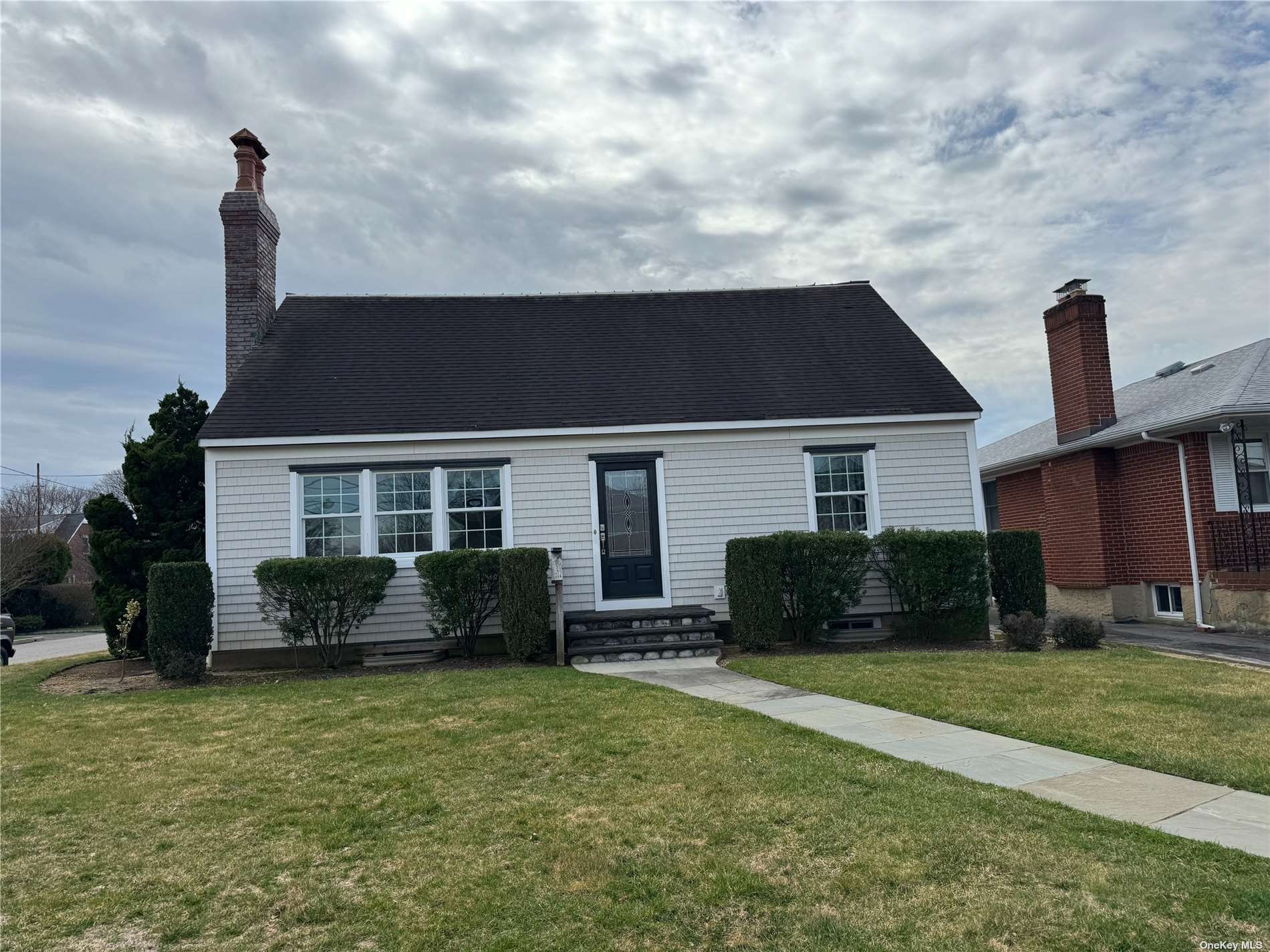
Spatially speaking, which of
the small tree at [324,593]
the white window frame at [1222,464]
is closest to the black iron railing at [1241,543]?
the white window frame at [1222,464]

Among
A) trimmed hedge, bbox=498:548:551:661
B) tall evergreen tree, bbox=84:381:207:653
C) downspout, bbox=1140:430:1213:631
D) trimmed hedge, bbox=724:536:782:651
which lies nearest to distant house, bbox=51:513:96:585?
tall evergreen tree, bbox=84:381:207:653

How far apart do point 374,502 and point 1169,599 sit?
13781 mm

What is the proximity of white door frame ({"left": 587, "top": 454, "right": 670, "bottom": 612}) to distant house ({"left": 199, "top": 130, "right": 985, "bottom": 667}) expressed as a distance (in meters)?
0.03

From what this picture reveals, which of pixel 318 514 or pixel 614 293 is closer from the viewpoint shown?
pixel 318 514

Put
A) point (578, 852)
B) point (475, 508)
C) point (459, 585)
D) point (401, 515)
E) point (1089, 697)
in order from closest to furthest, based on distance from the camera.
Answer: point (578, 852) < point (1089, 697) < point (459, 585) < point (401, 515) < point (475, 508)

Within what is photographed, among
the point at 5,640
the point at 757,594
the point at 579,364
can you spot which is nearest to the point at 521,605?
the point at 757,594

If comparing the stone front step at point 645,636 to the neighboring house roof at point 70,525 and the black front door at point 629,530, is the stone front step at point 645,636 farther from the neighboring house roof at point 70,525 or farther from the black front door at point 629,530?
the neighboring house roof at point 70,525

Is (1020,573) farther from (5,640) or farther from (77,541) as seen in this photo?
(77,541)

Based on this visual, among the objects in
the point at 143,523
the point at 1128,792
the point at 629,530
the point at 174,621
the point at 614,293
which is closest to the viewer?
the point at 1128,792

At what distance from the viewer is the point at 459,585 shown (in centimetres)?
1043

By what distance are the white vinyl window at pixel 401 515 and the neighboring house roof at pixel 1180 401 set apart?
1192cm

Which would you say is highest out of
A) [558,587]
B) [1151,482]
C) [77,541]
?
[77,541]

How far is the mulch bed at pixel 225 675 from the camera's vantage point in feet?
31.7

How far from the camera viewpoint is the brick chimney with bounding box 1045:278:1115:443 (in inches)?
569
